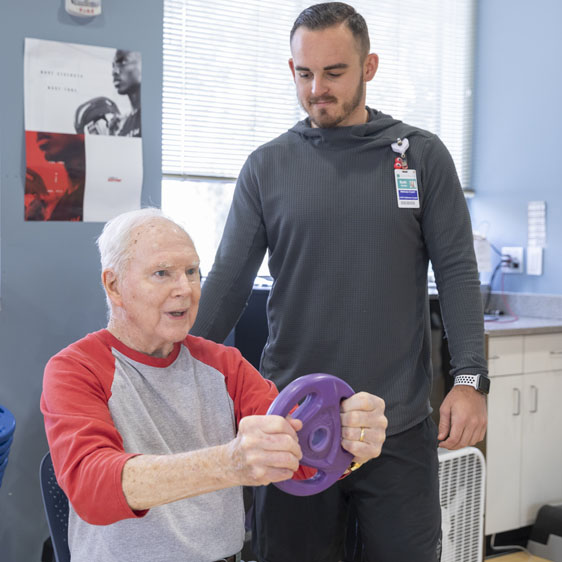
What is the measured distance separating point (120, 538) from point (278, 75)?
2495 millimetres

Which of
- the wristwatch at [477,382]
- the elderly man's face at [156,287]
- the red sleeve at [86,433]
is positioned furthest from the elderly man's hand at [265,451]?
the wristwatch at [477,382]

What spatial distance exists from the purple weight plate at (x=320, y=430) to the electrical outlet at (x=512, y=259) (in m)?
2.78

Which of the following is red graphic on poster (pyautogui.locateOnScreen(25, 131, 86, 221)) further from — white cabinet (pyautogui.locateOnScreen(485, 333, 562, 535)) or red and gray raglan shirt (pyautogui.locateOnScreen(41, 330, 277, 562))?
white cabinet (pyautogui.locateOnScreen(485, 333, 562, 535))

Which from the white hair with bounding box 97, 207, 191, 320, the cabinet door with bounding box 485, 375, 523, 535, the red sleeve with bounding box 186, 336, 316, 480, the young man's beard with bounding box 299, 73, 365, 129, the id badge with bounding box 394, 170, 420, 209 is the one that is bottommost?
the cabinet door with bounding box 485, 375, 523, 535

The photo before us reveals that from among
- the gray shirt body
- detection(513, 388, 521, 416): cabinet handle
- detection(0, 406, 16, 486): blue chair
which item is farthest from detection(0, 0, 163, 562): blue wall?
detection(513, 388, 521, 416): cabinet handle

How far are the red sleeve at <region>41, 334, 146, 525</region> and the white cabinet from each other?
2125 mm

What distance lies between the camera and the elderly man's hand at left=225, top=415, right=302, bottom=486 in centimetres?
90

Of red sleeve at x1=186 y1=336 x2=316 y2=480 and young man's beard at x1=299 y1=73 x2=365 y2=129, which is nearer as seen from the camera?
→ red sleeve at x1=186 y1=336 x2=316 y2=480

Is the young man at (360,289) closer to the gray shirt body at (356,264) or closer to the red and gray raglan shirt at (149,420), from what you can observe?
the gray shirt body at (356,264)

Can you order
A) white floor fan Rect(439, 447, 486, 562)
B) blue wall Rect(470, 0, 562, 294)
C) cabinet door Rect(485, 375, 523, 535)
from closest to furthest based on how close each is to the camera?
white floor fan Rect(439, 447, 486, 562), cabinet door Rect(485, 375, 523, 535), blue wall Rect(470, 0, 562, 294)

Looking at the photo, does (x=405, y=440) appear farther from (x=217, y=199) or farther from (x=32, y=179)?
(x=217, y=199)

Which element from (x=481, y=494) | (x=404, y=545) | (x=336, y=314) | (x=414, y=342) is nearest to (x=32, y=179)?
(x=336, y=314)

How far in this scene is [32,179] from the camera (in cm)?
209

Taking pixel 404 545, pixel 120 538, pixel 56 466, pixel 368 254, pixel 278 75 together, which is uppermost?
pixel 278 75
